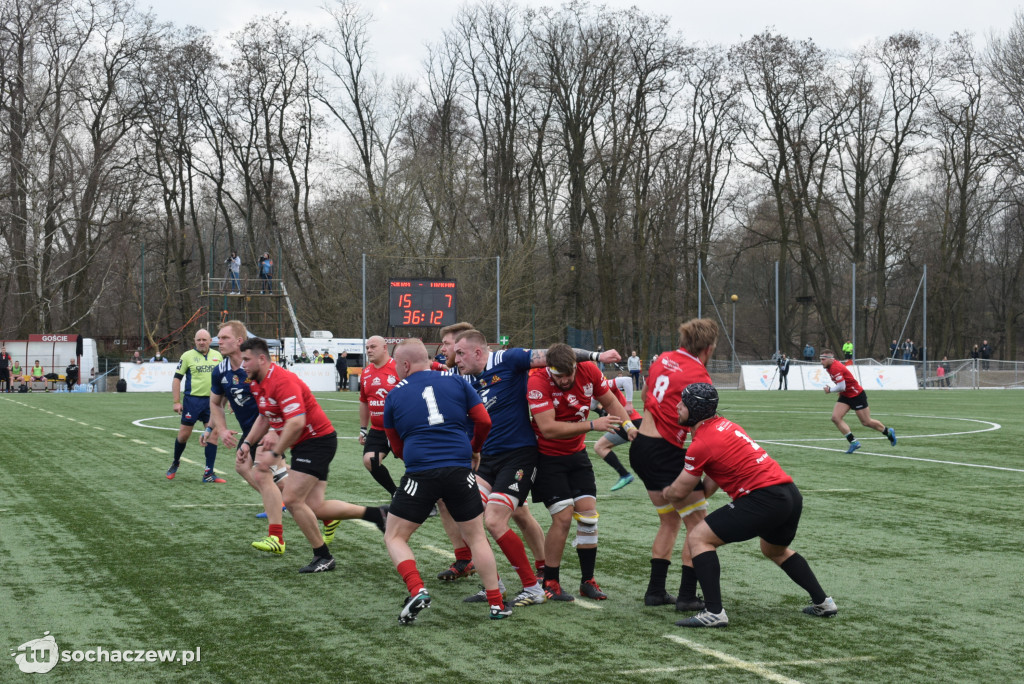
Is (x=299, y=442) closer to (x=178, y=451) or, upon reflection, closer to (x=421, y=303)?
(x=178, y=451)

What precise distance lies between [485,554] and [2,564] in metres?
4.19

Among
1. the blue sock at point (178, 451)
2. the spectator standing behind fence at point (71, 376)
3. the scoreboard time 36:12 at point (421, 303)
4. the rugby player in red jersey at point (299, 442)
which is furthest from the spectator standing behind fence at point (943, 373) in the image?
the rugby player in red jersey at point (299, 442)

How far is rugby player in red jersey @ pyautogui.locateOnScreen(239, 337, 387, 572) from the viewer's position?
26.2 ft

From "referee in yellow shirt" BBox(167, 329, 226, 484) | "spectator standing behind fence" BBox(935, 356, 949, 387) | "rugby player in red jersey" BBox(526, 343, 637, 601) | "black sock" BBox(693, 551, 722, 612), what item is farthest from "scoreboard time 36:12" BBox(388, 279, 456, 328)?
"black sock" BBox(693, 551, 722, 612)

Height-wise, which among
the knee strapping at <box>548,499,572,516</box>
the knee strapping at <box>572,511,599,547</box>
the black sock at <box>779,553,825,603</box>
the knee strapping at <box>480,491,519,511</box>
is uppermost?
the knee strapping at <box>480,491,519,511</box>

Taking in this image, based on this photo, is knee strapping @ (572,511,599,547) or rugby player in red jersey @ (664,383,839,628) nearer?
rugby player in red jersey @ (664,383,839,628)

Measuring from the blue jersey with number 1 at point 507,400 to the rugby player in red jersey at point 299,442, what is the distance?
5.29 ft

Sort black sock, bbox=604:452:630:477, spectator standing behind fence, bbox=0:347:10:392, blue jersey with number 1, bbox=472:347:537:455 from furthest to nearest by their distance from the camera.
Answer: spectator standing behind fence, bbox=0:347:10:392, black sock, bbox=604:452:630:477, blue jersey with number 1, bbox=472:347:537:455

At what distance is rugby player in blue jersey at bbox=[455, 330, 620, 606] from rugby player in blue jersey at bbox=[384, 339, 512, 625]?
340 mm

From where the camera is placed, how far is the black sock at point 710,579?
626 centimetres

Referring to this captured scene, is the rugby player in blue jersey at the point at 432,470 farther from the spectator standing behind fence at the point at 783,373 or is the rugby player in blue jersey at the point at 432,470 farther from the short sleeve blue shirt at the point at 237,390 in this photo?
the spectator standing behind fence at the point at 783,373

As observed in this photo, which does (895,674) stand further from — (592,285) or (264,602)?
(592,285)

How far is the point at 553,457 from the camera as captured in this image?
281 inches

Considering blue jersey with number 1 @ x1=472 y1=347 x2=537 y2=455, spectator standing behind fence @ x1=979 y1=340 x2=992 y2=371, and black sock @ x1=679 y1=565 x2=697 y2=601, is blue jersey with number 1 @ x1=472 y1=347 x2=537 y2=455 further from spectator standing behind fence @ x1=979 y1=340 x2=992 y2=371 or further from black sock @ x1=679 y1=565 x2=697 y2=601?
spectator standing behind fence @ x1=979 y1=340 x2=992 y2=371
